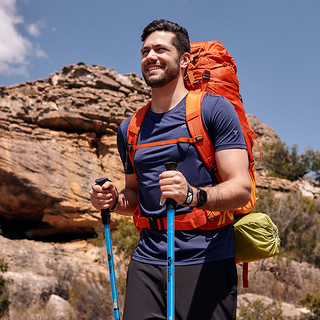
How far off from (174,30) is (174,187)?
1106mm

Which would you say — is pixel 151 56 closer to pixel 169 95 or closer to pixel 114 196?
pixel 169 95

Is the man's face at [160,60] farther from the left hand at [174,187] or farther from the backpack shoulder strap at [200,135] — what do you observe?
the left hand at [174,187]

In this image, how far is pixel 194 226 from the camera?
1729 millimetres

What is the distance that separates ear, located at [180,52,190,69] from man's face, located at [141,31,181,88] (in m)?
0.07

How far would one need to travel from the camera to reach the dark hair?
212 cm

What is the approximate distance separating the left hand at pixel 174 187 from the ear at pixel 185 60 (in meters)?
0.91

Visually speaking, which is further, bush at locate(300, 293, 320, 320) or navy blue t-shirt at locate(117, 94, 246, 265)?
bush at locate(300, 293, 320, 320)

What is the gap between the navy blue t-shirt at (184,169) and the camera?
68.3 inches

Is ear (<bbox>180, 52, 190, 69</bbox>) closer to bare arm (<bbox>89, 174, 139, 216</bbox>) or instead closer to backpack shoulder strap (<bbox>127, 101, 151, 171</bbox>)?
backpack shoulder strap (<bbox>127, 101, 151, 171</bbox>)

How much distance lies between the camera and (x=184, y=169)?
1807 millimetres

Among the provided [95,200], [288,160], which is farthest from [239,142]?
[288,160]

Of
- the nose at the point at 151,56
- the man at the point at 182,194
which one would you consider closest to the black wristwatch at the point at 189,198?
the man at the point at 182,194

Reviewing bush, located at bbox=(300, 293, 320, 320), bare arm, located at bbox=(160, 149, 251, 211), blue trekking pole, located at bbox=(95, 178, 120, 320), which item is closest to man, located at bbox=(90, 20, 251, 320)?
bare arm, located at bbox=(160, 149, 251, 211)

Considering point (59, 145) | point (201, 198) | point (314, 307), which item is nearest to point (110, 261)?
point (201, 198)
